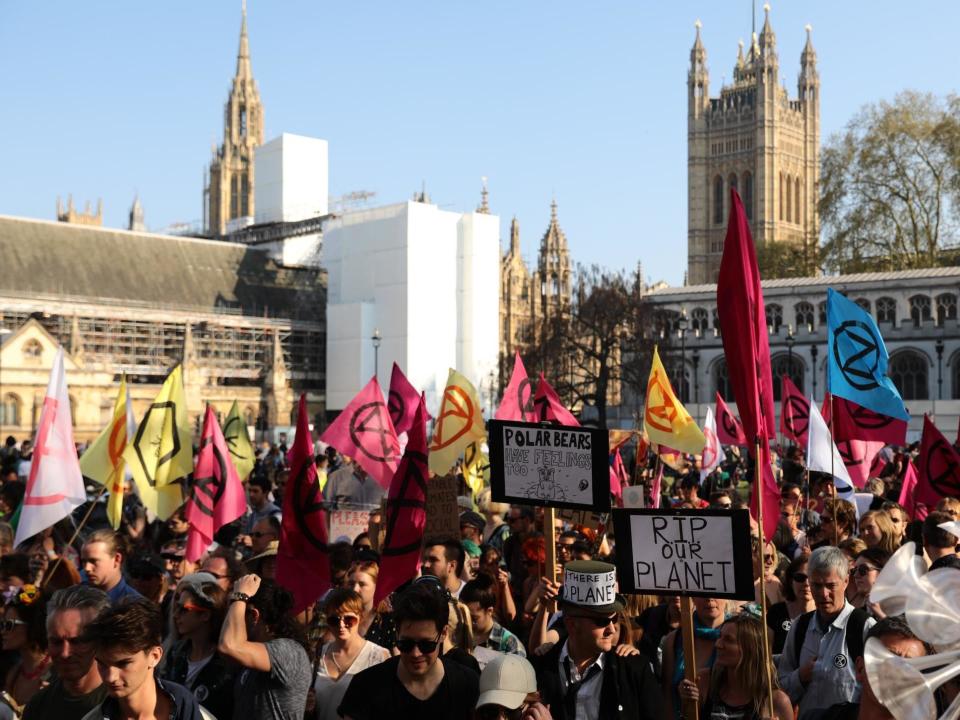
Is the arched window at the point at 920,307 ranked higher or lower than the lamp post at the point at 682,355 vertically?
higher

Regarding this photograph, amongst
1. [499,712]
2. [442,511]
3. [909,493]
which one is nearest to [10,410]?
[909,493]

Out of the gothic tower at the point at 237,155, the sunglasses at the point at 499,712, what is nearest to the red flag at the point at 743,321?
the sunglasses at the point at 499,712

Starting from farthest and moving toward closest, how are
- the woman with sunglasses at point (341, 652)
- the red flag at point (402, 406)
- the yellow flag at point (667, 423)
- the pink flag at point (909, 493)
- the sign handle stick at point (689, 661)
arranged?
the red flag at point (402, 406), the yellow flag at point (667, 423), the pink flag at point (909, 493), the woman with sunglasses at point (341, 652), the sign handle stick at point (689, 661)

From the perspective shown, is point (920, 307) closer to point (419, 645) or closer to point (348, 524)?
point (348, 524)

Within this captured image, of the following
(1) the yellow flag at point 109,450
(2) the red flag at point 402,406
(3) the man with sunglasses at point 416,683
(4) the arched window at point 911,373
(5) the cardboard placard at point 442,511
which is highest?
(4) the arched window at point 911,373

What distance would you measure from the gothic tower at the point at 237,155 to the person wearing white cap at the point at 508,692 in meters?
91.0

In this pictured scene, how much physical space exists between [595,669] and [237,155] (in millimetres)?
92716

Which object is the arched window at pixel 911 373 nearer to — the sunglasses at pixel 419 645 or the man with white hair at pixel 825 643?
the man with white hair at pixel 825 643

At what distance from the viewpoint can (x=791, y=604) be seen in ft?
21.5

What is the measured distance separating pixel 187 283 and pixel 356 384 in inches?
414

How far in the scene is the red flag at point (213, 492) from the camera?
954 centimetres

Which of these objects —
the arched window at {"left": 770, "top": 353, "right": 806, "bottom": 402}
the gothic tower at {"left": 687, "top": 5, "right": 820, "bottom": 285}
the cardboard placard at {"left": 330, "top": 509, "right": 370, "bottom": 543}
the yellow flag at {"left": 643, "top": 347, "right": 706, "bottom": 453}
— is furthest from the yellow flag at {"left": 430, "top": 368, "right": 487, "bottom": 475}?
the gothic tower at {"left": 687, "top": 5, "right": 820, "bottom": 285}

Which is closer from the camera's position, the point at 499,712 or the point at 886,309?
the point at 499,712

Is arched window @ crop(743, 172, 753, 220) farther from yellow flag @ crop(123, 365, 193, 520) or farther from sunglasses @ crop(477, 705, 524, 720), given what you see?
sunglasses @ crop(477, 705, 524, 720)
